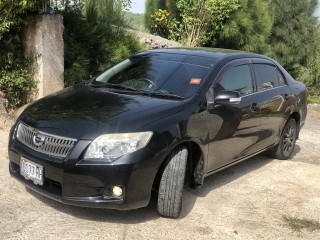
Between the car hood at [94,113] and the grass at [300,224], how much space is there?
1.59 m

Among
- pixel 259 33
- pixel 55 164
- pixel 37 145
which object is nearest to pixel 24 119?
pixel 37 145

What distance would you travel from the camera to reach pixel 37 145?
3789mm

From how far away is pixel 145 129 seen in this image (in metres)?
3.70

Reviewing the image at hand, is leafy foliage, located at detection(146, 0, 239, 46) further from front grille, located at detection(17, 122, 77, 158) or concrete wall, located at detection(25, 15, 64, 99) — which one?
front grille, located at detection(17, 122, 77, 158)

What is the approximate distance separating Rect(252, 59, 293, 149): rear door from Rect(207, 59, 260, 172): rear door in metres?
0.18

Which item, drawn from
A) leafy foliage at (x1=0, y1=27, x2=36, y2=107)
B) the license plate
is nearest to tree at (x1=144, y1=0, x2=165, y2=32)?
leafy foliage at (x1=0, y1=27, x2=36, y2=107)

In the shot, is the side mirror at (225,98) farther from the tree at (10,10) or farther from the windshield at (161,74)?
the tree at (10,10)

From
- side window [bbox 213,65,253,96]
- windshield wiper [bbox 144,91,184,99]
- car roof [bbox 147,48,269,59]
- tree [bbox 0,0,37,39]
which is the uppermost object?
tree [bbox 0,0,37,39]

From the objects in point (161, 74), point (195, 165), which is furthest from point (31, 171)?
point (161, 74)

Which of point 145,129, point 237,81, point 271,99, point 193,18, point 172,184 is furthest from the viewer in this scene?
point 193,18

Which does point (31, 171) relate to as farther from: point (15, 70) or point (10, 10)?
point (15, 70)

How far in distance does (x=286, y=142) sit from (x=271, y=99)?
3.71ft

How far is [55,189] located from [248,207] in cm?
206

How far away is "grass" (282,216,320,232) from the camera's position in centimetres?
422
